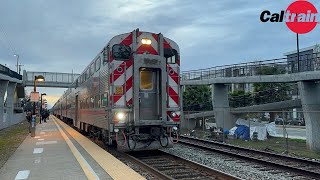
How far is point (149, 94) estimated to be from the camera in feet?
41.8

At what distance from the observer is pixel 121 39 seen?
12695mm

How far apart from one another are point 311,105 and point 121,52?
43.2 ft

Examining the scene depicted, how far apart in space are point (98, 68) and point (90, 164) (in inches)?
214

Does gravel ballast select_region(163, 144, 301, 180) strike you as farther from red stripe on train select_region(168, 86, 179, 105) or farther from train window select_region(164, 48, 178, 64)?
train window select_region(164, 48, 178, 64)

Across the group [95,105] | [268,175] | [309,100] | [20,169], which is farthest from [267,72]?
[20,169]

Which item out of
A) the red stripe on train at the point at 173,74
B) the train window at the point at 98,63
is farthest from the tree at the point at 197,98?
the red stripe on train at the point at 173,74

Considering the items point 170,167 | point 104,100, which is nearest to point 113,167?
point 170,167

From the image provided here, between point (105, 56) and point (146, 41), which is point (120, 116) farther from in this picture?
point (146, 41)

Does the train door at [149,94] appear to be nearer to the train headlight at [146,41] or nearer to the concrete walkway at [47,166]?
the train headlight at [146,41]

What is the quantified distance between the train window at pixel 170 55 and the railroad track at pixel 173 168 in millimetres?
3474

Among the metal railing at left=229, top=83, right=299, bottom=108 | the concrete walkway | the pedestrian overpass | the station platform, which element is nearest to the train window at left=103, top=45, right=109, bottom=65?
the station platform

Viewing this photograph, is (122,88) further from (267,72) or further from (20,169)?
(267,72)

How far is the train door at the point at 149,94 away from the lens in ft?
41.2

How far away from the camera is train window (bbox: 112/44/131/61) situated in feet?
40.8
